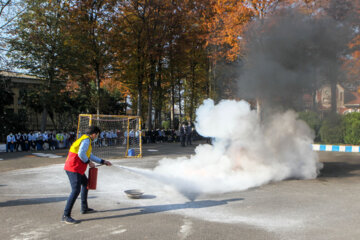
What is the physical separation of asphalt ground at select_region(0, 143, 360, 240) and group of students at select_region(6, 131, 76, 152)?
1105 cm

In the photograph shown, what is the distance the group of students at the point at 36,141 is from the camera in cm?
2025

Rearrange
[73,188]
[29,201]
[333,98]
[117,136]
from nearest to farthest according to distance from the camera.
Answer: [73,188] → [29,201] → [333,98] → [117,136]

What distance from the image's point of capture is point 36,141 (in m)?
21.2

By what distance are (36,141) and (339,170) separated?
1862cm

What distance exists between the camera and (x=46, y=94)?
24.1 metres

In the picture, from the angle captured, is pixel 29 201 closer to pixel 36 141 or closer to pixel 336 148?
pixel 36 141

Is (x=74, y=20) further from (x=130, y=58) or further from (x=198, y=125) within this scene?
(x=198, y=125)

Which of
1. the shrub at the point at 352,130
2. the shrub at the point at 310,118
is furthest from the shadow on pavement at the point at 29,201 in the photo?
the shrub at the point at 352,130

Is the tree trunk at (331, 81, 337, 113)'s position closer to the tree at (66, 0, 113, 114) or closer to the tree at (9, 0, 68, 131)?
the tree at (66, 0, 113, 114)

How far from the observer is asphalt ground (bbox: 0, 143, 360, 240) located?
5.45 metres

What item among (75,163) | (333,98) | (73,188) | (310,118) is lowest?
(73,188)

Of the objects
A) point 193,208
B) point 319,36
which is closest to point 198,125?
point 193,208

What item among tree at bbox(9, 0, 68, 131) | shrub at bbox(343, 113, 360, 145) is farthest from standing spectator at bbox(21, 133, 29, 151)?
shrub at bbox(343, 113, 360, 145)

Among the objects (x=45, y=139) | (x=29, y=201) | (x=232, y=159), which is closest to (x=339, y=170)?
(x=232, y=159)
